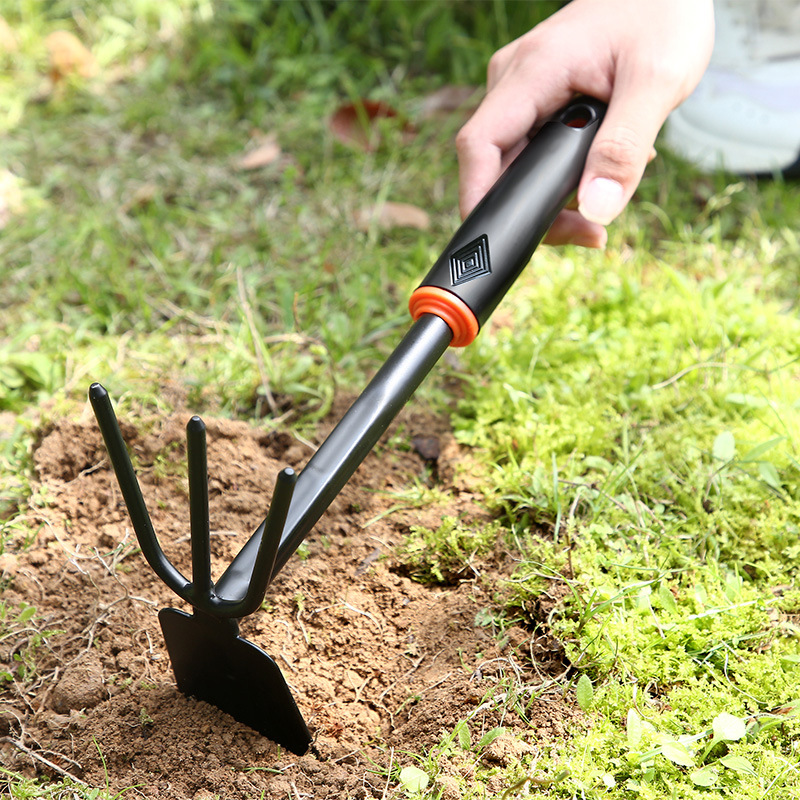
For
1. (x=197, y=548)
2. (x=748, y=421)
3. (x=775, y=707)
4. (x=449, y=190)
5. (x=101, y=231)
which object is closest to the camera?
(x=197, y=548)

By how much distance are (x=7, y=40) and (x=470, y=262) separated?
104 inches

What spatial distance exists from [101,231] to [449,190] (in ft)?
3.59

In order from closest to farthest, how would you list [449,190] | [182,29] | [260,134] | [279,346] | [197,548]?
1. [197,548]
2. [279,346]
3. [449,190]
4. [260,134]
5. [182,29]

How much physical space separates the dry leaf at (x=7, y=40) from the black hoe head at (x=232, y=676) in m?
2.74

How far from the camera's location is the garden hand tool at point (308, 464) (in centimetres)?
126

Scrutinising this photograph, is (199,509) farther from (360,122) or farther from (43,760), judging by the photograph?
(360,122)

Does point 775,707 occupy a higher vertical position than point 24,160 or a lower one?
lower

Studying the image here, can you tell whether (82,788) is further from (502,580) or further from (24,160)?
(24,160)

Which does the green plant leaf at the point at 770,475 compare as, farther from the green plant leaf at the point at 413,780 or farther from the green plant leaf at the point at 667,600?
the green plant leaf at the point at 413,780

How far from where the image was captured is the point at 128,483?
4.24 ft

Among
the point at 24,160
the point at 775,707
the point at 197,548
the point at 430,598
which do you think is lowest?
the point at 775,707

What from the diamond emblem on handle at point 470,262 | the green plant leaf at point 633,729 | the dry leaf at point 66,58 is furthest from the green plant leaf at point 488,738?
the dry leaf at point 66,58

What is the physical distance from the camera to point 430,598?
163cm

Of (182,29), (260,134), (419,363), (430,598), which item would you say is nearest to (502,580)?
(430,598)
